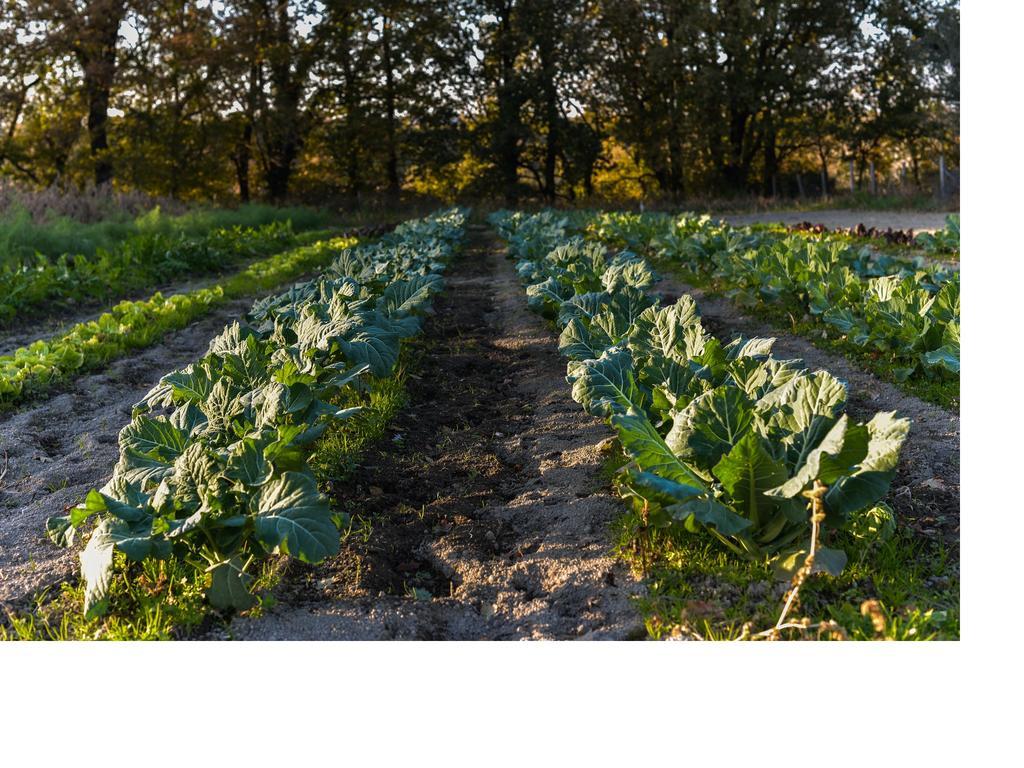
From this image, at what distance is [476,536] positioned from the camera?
119 inches

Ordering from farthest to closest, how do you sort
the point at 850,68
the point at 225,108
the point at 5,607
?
the point at 850,68 → the point at 225,108 → the point at 5,607

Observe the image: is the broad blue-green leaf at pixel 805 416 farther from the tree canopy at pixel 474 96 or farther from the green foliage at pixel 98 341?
the tree canopy at pixel 474 96

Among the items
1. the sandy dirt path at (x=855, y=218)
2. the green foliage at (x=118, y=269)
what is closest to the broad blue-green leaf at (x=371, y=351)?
the green foliage at (x=118, y=269)

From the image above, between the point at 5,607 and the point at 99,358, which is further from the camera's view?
the point at 99,358

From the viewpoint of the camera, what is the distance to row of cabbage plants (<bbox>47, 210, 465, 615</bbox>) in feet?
7.63

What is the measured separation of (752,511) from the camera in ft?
8.10

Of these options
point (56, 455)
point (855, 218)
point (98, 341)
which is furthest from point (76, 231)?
point (855, 218)

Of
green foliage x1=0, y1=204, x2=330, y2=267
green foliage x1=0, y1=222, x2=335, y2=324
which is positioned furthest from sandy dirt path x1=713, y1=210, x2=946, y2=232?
green foliage x1=0, y1=204, x2=330, y2=267

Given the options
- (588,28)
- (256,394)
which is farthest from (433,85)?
(256,394)

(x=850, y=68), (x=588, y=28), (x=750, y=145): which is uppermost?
(x=588, y=28)

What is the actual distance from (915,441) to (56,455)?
380cm

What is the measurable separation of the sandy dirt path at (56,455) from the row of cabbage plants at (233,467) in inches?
5.4

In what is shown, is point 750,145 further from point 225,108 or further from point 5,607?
point 5,607
